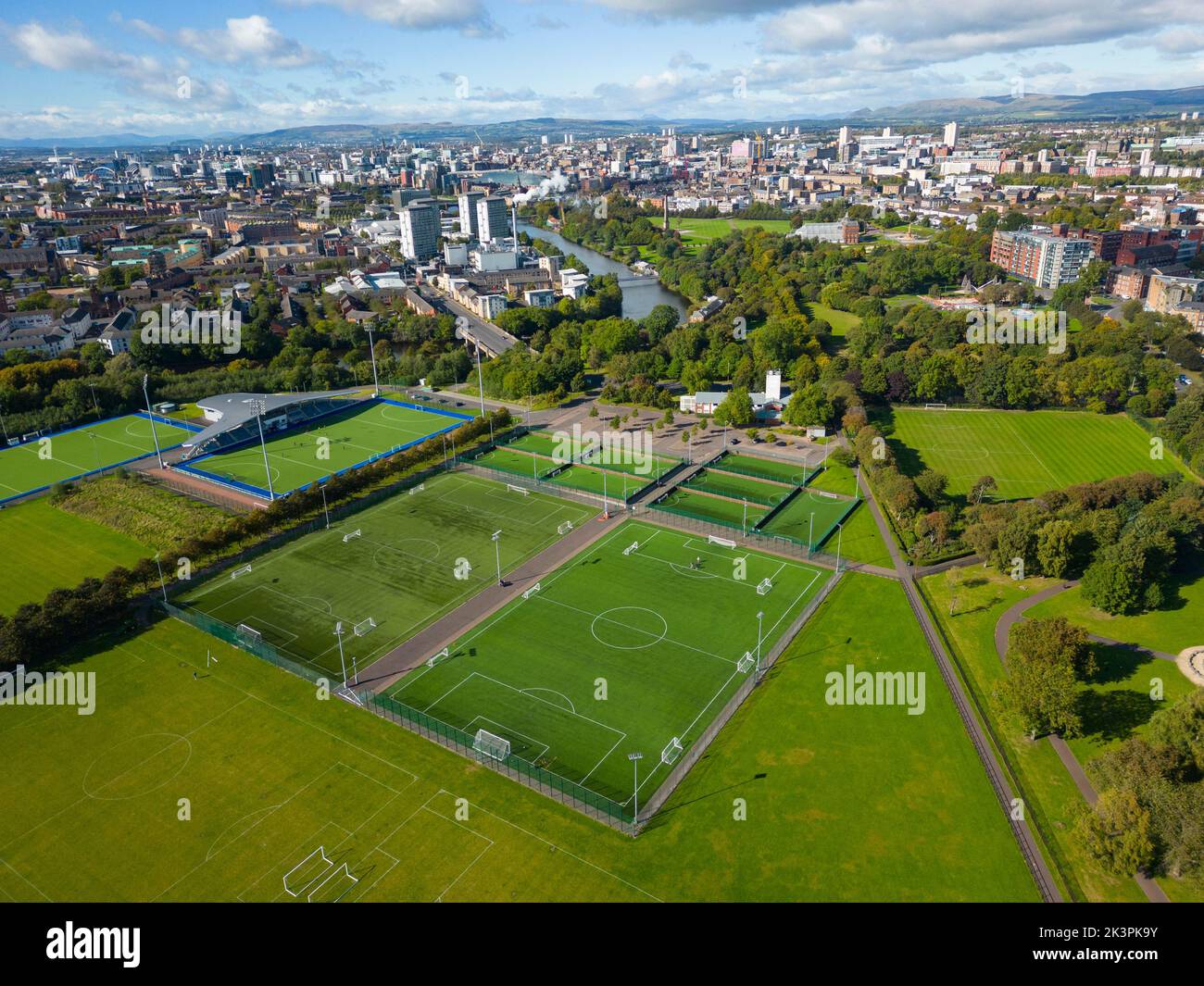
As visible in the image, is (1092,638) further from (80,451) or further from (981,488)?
(80,451)

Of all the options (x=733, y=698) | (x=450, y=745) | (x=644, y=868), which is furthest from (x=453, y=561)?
(x=644, y=868)

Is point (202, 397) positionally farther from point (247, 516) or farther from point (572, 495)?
point (572, 495)

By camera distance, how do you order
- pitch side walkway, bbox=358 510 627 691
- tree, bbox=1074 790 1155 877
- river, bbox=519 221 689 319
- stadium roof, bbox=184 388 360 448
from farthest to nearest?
river, bbox=519 221 689 319 < stadium roof, bbox=184 388 360 448 < pitch side walkway, bbox=358 510 627 691 < tree, bbox=1074 790 1155 877

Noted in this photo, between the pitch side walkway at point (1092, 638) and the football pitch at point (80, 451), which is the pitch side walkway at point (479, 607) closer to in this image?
the pitch side walkway at point (1092, 638)

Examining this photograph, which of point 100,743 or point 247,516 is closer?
point 100,743

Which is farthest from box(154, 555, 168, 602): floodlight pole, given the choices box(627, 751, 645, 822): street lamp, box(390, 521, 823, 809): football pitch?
box(627, 751, 645, 822): street lamp

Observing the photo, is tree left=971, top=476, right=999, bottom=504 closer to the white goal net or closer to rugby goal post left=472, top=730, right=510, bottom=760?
rugby goal post left=472, top=730, right=510, bottom=760

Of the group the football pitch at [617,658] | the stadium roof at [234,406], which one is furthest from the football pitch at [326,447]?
the football pitch at [617,658]
